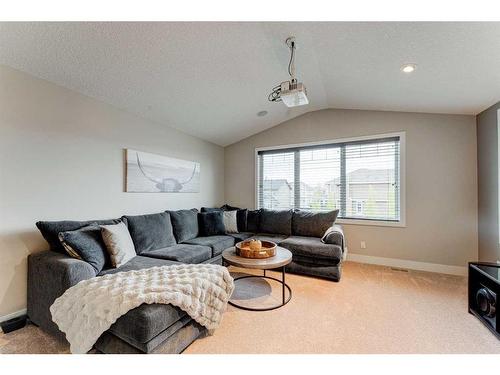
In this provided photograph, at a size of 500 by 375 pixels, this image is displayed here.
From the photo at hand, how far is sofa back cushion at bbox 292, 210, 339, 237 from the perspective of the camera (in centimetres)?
370

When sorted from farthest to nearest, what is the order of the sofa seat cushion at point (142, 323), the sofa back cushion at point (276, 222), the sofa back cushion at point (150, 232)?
the sofa back cushion at point (276, 222) → the sofa back cushion at point (150, 232) → the sofa seat cushion at point (142, 323)

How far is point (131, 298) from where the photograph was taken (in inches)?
58.1

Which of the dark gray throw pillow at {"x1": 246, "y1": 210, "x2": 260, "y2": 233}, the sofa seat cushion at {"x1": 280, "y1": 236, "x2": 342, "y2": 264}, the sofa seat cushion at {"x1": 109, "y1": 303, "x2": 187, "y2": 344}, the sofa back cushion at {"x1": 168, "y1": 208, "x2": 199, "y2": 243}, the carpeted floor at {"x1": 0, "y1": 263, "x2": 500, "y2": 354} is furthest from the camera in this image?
the dark gray throw pillow at {"x1": 246, "y1": 210, "x2": 260, "y2": 233}

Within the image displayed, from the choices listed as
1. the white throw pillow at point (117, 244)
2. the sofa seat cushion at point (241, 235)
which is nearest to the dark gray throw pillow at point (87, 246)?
the white throw pillow at point (117, 244)

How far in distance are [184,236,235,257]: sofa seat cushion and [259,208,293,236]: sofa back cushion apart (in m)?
0.75

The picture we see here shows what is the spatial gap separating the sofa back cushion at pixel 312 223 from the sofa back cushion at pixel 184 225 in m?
1.68

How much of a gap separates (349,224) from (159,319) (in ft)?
11.3

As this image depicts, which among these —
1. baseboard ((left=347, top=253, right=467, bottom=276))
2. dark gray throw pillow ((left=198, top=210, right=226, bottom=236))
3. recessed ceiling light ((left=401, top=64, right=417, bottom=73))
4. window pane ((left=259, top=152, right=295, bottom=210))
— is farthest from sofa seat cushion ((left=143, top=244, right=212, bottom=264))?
recessed ceiling light ((left=401, top=64, right=417, bottom=73))

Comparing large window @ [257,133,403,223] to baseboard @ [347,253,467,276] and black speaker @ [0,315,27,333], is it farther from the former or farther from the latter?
black speaker @ [0,315,27,333]

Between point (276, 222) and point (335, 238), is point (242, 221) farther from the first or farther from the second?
point (335, 238)

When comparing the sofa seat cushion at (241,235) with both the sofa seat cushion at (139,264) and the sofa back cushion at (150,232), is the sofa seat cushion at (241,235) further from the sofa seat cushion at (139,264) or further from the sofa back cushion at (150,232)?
the sofa seat cushion at (139,264)

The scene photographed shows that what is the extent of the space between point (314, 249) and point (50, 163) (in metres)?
3.21

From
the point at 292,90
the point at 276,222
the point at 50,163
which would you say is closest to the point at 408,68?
the point at 292,90

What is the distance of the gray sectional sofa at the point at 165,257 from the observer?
1.45 metres
